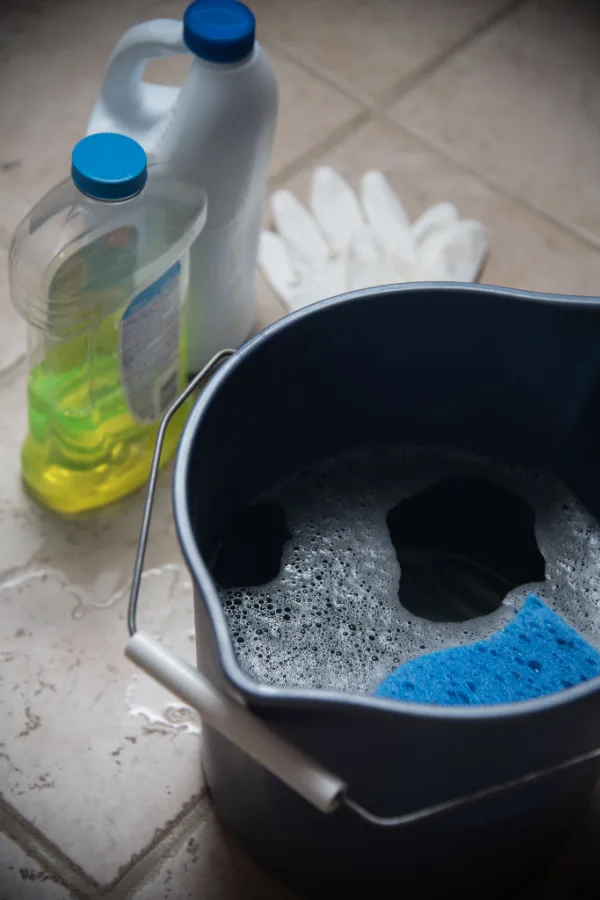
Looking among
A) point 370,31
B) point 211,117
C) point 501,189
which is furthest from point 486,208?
point 211,117

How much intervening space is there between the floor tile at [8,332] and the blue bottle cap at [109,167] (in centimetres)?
22

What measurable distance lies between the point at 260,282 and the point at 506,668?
0.41 meters

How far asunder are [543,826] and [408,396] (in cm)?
26

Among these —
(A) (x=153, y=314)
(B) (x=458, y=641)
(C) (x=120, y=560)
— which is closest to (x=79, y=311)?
(A) (x=153, y=314)

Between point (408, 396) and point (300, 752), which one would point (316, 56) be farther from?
point (300, 752)

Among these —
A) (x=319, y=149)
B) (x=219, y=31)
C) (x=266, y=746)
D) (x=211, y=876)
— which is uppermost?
(x=219, y=31)

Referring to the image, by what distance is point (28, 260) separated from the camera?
669 millimetres

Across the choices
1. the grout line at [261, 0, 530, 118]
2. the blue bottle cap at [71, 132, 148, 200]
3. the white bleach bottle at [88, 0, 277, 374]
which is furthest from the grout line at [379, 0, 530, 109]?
the blue bottle cap at [71, 132, 148, 200]

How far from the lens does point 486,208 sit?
0.94 meters

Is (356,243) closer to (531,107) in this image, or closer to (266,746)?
(531,107)

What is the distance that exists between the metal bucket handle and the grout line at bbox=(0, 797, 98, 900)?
0.21 m

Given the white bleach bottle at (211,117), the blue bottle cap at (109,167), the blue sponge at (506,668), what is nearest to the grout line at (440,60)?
the white bleach bottle at (211,117)

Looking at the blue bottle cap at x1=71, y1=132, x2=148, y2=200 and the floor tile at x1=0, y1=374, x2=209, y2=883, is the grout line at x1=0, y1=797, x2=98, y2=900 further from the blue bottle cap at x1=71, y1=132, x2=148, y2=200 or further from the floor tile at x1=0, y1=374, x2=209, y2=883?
the blue bottle cap at x1=71, y1=132, x2=148, y2=200

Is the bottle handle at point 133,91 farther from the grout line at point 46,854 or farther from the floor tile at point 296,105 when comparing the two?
the grout line at point 46,854
